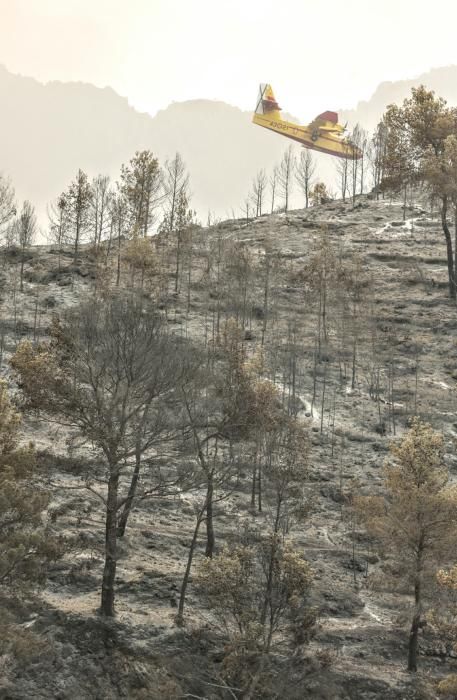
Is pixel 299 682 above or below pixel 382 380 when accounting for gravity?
below

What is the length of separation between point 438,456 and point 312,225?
58.4 meters

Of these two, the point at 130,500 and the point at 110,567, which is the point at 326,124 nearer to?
the point at 130,500

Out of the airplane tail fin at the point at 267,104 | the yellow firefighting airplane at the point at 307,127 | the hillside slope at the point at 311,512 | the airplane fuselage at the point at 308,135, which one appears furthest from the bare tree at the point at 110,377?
the airplane tail fin at the point at 267,104

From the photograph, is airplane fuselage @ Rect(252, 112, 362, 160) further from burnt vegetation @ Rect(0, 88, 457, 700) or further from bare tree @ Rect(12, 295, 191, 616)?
bare tree @ Rect(12, 295, 191, 616)

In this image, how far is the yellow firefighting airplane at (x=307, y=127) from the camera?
11081 cm

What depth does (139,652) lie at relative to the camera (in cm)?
2034

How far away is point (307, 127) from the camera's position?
113m

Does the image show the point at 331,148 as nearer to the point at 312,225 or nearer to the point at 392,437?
the point at 312,225

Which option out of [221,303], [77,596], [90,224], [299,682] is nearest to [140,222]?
[90,224]

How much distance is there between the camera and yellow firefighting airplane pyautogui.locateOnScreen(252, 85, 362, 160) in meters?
111

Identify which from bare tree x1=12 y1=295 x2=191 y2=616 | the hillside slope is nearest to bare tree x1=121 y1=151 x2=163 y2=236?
the hillside slope

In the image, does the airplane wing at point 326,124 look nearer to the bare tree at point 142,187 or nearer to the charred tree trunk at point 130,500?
the bare tree at point 142,187

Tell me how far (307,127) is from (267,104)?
1086cm

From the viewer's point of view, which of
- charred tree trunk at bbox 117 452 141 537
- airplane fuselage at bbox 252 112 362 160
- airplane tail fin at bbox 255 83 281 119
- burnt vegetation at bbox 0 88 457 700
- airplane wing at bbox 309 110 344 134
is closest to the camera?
burnt vegetation at bbox 0 88 457 700
